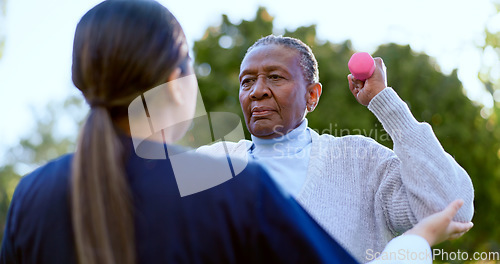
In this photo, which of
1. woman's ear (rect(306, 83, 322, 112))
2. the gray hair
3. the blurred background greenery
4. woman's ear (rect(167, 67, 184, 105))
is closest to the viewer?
woman's ear (rect(167, 67, 184, 105))

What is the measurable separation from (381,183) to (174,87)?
1146mm

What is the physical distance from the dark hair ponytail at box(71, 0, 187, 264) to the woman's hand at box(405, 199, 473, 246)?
0.92m

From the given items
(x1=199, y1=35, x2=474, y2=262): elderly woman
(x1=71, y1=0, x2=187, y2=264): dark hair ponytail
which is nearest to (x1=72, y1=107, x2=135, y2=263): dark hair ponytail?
(x1=71, y1=0, x2=187, y2=264): dark hair ponytail

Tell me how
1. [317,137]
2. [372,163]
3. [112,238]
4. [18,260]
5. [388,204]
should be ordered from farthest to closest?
[317,137] → [372,163] → [388,204] → [18,260] → [112,238]

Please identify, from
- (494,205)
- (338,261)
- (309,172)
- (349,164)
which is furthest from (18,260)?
(494,205)

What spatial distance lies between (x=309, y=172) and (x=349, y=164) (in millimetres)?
194

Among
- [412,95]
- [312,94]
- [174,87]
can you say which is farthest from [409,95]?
[174,87]

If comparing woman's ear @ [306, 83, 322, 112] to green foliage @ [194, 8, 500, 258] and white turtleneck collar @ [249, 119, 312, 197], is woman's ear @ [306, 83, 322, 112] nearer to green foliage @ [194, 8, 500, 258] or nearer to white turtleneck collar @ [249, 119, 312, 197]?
white turtleneck collar @ [249, 119, 312, 197]

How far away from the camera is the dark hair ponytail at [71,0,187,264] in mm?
1210

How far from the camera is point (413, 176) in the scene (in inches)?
76.8

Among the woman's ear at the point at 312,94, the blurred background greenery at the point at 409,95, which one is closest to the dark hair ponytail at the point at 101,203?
the woman's ear at the point at 312,94

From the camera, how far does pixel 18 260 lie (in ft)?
4.46

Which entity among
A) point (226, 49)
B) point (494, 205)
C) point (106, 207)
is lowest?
point (494, 205)

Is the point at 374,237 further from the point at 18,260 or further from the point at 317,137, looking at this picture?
the point at 18,260
